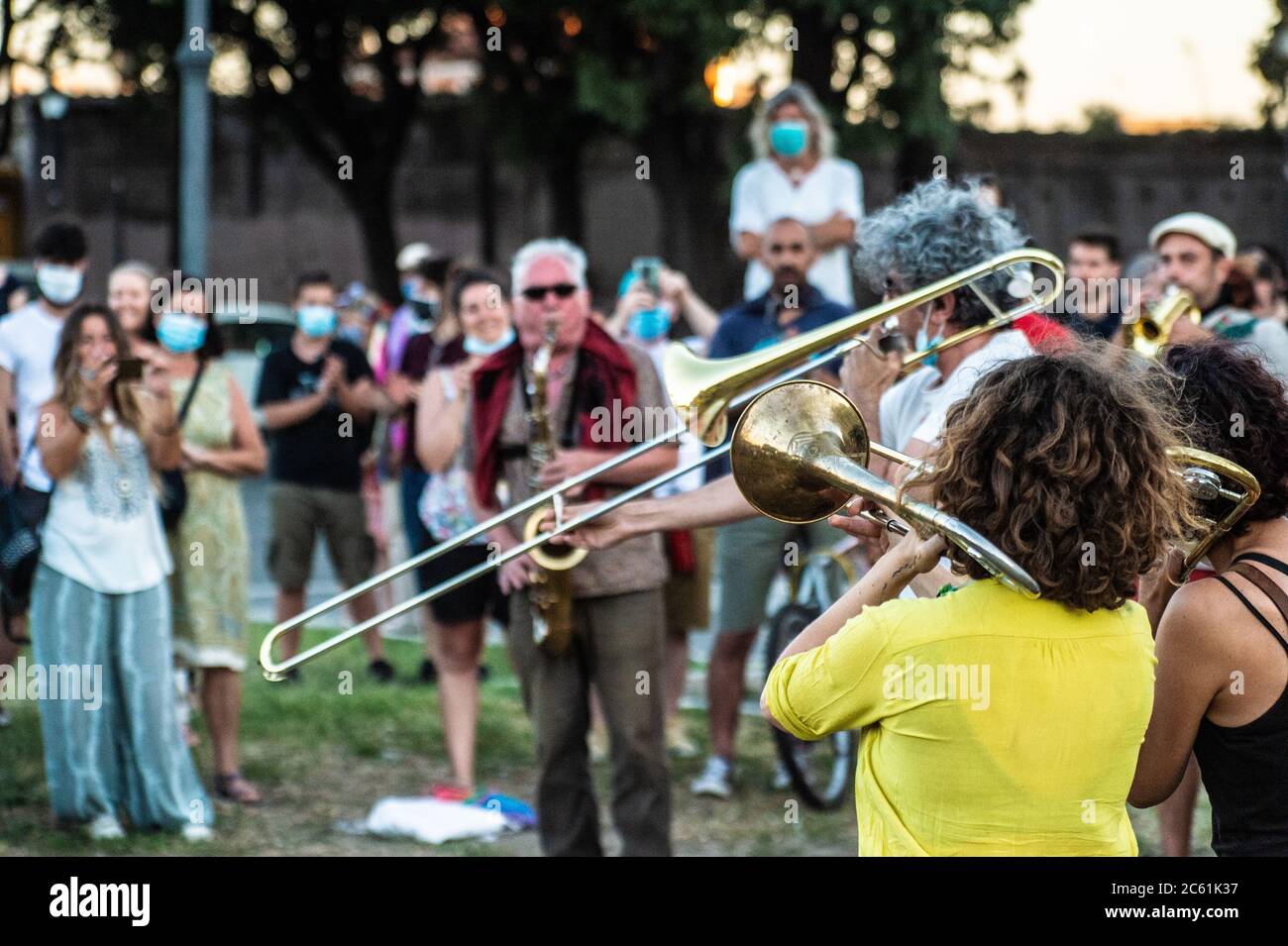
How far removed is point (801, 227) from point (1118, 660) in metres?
3.85

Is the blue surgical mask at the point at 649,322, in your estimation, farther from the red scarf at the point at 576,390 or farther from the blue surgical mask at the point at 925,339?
the blue surgical mask at the point at 925,339

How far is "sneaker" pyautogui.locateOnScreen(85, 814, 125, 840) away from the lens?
5398 millimetres

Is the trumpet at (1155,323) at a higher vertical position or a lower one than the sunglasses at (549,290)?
lower

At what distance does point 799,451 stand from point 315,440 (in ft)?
16.4

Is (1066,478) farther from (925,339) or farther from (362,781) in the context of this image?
(362,781)

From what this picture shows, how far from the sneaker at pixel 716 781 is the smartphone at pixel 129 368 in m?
2.42

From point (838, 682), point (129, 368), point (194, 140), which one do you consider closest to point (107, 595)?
point (129, 368)

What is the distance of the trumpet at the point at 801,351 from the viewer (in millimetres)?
3158

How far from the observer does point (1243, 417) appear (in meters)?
2.75

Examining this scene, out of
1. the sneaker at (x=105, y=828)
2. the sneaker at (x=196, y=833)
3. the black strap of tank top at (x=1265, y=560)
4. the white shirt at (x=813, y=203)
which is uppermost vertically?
the white shirt at (x=813, y=203)

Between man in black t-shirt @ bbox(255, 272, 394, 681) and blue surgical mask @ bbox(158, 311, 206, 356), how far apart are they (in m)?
1.29

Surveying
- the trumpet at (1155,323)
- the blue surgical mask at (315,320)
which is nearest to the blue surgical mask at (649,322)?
the blue surgical mask at (315,320)
